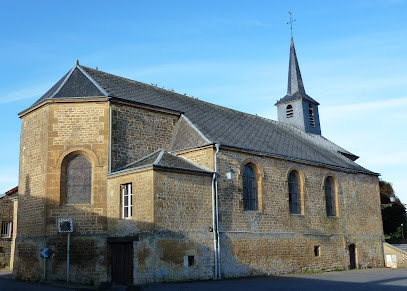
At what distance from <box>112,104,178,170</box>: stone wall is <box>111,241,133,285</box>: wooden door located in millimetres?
3217

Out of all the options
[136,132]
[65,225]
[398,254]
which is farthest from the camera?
[398,254]

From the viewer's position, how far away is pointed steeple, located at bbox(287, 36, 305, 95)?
3156 cm

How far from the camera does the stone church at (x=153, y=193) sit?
52.3ft

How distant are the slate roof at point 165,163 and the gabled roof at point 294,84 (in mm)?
15119

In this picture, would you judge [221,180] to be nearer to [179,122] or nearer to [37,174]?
[179,122]

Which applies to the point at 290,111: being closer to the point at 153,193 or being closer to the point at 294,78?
the point at 294,78

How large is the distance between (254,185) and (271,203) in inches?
46.1

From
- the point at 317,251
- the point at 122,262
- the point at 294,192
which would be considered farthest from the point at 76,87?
the point at 317,251

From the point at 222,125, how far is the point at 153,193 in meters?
6.98

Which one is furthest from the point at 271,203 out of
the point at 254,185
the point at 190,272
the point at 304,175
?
the point at 190,272

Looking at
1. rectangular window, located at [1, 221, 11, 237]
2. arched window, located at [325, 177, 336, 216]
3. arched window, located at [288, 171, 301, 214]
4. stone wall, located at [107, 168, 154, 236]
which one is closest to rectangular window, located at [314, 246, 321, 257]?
arched window, located at [288, 171, 301, 214]

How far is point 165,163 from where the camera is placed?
53.9 feet

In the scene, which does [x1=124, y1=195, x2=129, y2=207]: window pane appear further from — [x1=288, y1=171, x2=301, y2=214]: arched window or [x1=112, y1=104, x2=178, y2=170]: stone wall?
[x1=288, y1=171, x2=301, y2=214]: arched window

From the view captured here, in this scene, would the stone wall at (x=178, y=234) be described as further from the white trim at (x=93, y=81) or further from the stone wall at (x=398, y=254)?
the stone wall at (x=398, y=254)
